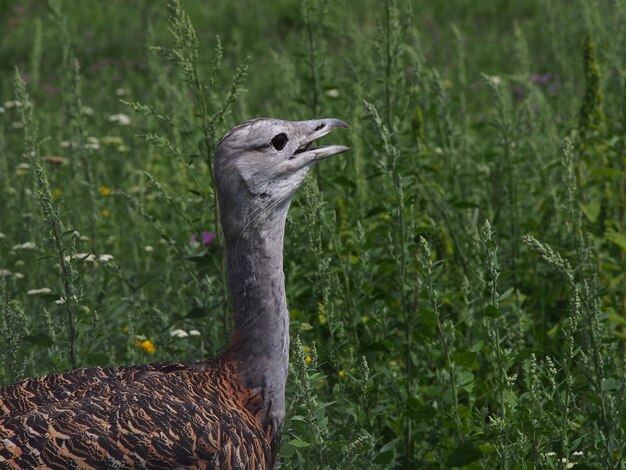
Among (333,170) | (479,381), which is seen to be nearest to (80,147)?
(333,170)

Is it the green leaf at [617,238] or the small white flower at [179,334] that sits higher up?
the green leaf at [617,238]

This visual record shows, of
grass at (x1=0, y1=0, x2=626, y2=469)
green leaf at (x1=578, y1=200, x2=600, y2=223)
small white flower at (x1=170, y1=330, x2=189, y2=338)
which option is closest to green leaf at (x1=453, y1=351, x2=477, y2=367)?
grass at (x1=0, y1=0, x2=626, y2=469)

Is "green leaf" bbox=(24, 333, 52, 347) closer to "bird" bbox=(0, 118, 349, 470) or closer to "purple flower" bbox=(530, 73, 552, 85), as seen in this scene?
"bird" bbox=(0, 118, 349, 470)

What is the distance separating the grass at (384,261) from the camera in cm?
334

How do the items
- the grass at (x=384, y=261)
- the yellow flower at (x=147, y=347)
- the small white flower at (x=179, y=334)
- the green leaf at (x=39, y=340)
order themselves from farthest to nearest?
the yellow flower at (x=147, y=347), the small white flower at (x=179, y=334), the green leaf at (x=39, y=340), the grass at (x=384, y=261)

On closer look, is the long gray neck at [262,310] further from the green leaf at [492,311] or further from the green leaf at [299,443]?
the green leaf at [492,311]

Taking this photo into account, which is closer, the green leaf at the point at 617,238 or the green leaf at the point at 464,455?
the green leaf at the point at 464,455

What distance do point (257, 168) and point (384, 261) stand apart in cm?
112

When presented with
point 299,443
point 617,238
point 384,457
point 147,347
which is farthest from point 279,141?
point 617,238

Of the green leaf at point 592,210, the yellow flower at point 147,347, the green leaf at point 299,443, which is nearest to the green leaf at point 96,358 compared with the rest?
the yellow flower at point 147,347

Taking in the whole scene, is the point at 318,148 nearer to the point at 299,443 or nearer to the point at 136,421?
the point at 299,443

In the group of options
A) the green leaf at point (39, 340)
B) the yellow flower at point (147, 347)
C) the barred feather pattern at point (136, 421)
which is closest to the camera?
the barred feather pattern at point (136, 421)

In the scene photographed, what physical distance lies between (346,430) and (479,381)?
95 centimetres

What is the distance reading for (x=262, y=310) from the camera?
326cm
